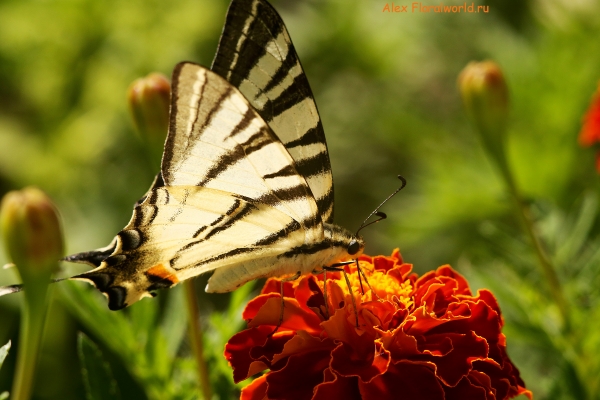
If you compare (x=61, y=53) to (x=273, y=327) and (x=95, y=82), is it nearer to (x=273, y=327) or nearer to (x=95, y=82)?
(x=95, y=82)

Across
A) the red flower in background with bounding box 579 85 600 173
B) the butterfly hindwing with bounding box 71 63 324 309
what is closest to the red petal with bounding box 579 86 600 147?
the red flower in background with bounding box 579 85 600 173

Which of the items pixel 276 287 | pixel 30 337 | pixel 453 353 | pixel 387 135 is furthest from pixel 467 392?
pixel 387 135

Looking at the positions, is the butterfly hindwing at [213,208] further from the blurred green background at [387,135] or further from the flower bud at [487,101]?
the flower bud at [487,101]

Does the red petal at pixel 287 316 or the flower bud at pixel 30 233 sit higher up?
the flower bud at pixel 30 233

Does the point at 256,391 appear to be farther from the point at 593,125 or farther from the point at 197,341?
the point at 593,125

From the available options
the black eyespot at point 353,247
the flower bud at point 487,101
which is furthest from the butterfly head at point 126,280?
the flower bud at point 487,101

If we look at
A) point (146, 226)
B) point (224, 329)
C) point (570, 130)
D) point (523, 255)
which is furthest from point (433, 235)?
point (146, 226)

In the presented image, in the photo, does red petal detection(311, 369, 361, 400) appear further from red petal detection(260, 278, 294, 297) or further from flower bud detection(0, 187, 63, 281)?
flower bud detection(0, 187, 63, 281)
